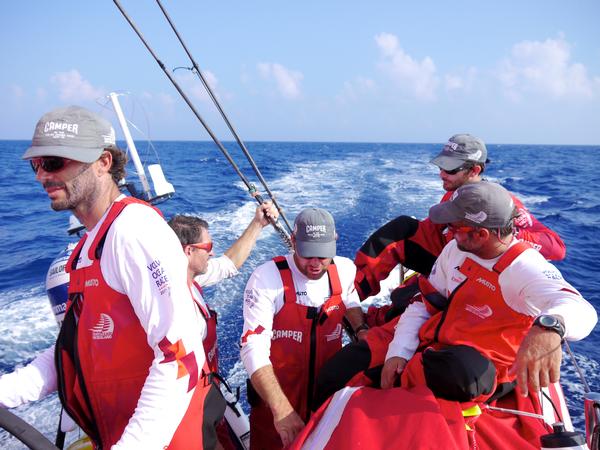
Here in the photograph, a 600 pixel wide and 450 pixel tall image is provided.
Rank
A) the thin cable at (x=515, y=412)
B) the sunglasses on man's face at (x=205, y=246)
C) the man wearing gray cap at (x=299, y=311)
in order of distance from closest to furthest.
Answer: the thin cable at (x=515, y=412)
the man wearing gray cap at (x=299, y=311)
the sunglasses on man's face at (x=205, y=246)

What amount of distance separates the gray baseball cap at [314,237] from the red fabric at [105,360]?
0.91 m

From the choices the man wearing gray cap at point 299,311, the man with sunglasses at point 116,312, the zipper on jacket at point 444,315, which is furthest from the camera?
the man wearing gray cap at point 299,311

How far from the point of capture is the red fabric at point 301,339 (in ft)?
7.77

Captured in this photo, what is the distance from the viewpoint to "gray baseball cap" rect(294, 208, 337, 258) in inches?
90.3

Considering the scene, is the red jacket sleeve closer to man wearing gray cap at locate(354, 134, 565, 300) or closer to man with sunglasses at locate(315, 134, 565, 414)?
man with sunglasses at locate(315, 134, 565, 414)

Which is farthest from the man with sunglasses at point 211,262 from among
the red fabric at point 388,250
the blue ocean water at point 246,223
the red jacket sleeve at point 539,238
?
the red jacket sleeve at point 539,238

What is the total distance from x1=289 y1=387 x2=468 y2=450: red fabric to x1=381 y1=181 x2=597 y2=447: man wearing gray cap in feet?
0.55

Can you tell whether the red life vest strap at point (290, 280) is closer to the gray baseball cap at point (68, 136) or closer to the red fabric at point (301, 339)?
the red fabric at point (301, 339)

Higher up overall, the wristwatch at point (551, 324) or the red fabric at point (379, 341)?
the wristwatch at point (551, 324)

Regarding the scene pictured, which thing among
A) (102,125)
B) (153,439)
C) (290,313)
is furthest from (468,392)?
(102,125)

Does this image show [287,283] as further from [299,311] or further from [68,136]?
[68,136]

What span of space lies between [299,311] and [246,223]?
7042mm

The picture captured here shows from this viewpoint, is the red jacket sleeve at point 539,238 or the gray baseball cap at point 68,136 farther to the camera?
the red jacket sleeve at point 539,238

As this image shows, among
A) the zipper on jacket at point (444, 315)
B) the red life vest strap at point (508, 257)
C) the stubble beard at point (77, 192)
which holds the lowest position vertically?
the zipper on jacket at point (444, 315)
